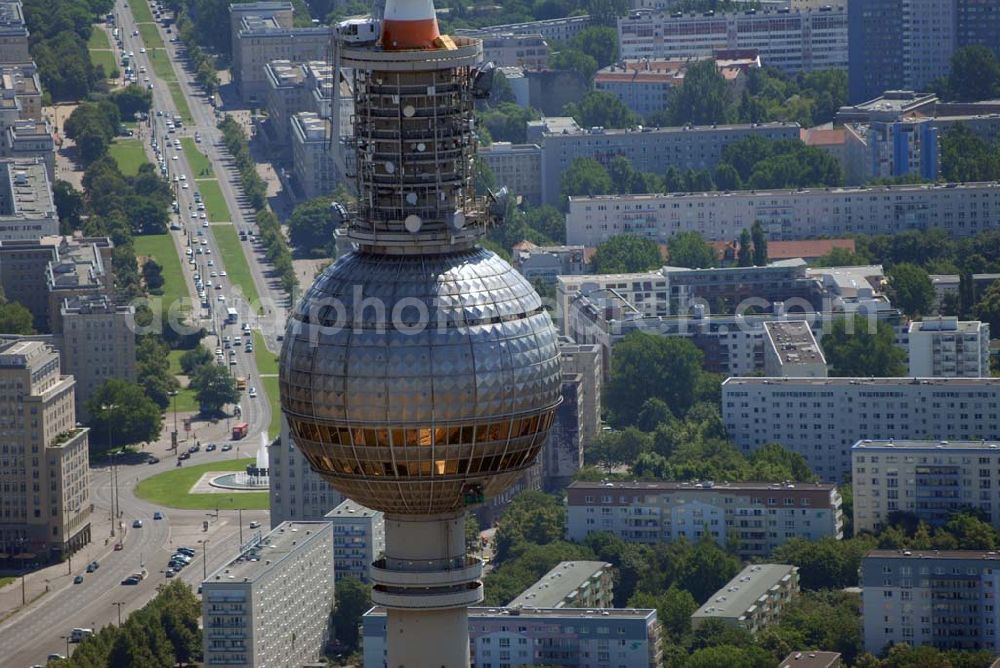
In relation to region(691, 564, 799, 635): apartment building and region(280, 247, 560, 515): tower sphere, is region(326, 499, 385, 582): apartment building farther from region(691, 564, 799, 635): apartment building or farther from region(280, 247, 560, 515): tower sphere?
region(280, 247, 560, 515): tower sphere

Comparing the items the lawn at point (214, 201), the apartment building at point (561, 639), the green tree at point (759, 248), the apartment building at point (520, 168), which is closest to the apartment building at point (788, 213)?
the green tree at point (759, 248)

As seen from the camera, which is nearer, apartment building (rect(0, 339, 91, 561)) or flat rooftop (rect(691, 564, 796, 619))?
flat rooftop (rect(691, 564, 796, 619))

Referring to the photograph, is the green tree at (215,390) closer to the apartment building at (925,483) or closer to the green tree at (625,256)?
the green tree at (625,256)

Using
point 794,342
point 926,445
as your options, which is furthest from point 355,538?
point 794,342

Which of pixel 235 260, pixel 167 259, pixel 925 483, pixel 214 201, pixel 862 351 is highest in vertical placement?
pixel 214 201

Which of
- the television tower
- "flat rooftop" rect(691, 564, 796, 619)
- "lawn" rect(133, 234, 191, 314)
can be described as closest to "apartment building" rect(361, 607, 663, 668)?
"flat rooftop" rect(691, 564, 796, 619)

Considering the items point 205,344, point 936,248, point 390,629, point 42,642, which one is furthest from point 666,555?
point 390,629

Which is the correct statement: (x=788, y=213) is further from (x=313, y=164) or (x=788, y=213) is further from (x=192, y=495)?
(x=192, y=495)
